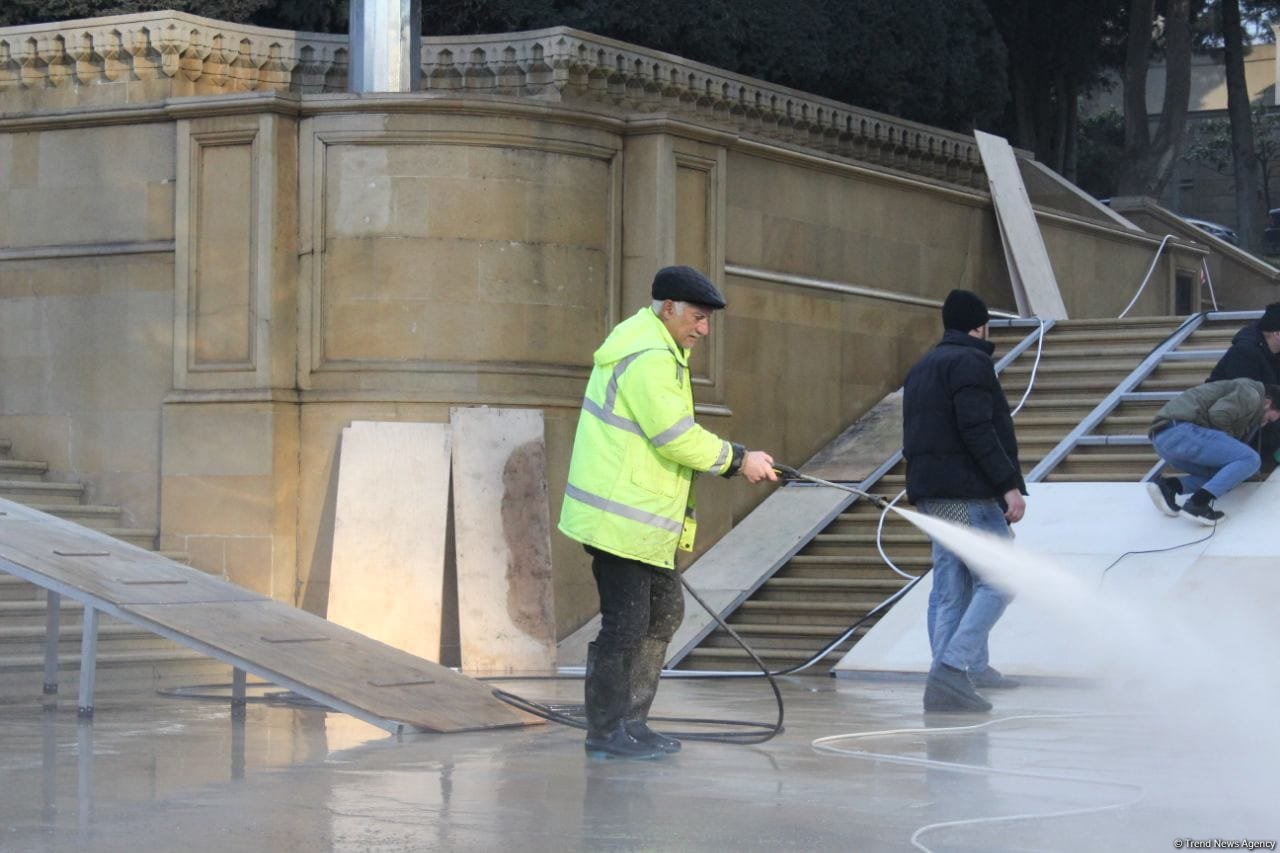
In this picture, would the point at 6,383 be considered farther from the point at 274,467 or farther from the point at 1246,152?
the point at 1246,152

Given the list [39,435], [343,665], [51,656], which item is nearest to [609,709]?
[343,665]

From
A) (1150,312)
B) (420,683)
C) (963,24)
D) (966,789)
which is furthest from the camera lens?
(963,24)

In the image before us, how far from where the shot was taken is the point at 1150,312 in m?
22.2

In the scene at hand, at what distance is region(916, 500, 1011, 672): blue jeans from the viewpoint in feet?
33.0

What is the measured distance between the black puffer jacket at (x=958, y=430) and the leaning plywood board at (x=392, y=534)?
445 cm

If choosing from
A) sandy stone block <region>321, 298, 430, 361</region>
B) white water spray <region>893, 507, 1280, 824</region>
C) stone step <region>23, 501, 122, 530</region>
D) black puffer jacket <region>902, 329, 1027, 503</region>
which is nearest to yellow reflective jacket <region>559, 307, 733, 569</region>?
white water spray <region>893, 507, 1280, 824</region>

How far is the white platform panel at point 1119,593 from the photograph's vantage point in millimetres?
11820

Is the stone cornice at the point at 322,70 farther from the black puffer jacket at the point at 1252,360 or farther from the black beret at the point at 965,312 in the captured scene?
the black beret at the point at 965,312

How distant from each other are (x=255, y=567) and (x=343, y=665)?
16.2 feet

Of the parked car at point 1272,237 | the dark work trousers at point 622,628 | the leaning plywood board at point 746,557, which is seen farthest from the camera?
the parked car at point 1272,237

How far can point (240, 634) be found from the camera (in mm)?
9398

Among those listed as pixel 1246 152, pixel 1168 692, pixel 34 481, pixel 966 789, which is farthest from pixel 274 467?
pixel 1246 152

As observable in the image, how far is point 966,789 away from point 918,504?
339 cm

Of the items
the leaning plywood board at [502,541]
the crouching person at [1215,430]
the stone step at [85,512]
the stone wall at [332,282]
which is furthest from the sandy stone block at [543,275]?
the crouching person at [1215,430]
